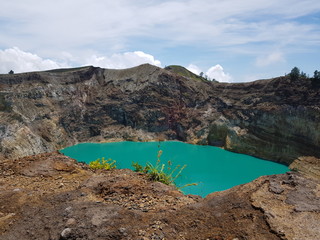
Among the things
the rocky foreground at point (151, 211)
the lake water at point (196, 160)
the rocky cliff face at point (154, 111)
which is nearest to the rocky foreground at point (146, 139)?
the rocky foreground at point (151, 211)

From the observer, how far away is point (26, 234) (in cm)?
507

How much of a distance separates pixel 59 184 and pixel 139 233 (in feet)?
11.6

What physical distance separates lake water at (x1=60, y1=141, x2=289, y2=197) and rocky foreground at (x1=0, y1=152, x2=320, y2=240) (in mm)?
15650

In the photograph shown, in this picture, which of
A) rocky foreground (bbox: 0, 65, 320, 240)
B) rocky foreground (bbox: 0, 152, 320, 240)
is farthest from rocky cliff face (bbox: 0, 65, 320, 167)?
rocky foreground (bbox: 0, 152, 320, 240)

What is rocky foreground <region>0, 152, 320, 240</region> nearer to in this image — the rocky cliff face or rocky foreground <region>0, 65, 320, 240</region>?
rocky foreground <region>0, 65, 320, 240</region>

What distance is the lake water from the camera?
91.7ft

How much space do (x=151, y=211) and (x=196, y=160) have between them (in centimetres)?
3253

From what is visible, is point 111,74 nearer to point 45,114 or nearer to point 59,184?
point 45,114

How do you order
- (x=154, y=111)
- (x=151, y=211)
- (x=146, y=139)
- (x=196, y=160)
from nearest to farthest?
(x=151, y=211)
(x=196, y=160)
(x=146, y=139)
(x=154, y=111)

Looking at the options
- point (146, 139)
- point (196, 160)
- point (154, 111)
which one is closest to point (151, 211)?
point (196, 160)

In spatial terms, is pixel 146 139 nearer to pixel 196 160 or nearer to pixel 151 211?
pixel 196 160

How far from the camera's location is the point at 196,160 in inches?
1473

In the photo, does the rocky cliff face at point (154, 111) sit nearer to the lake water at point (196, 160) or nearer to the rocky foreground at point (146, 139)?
the rocky foreground at point (146, 139)

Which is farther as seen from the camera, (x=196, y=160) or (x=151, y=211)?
(x=196, y=160)
